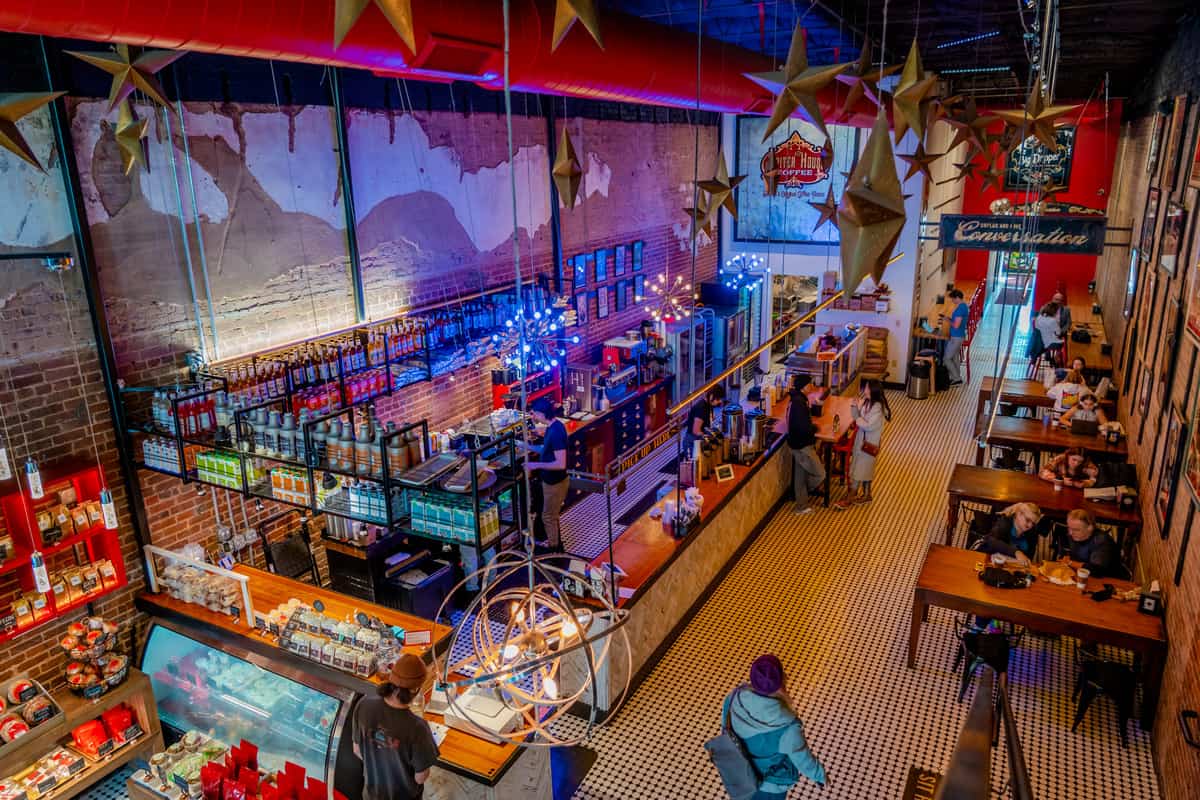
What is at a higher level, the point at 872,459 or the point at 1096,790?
the point at 872,459

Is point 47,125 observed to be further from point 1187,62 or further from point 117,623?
point 1187,62

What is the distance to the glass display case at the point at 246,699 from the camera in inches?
201

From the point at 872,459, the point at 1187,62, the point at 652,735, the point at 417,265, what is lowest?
the point at 652,735

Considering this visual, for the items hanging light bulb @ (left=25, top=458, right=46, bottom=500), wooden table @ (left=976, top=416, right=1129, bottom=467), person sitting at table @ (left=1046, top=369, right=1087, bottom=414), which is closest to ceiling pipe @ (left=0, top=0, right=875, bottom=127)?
hanging light bulb @ (left=25, top=458, right=46, bottom=500)

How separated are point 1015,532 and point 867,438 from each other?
238 centimetres

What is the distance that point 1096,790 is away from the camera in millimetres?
5078

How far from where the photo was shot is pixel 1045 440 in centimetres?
859

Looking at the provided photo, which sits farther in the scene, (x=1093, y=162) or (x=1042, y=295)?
(x=1042, y=295)

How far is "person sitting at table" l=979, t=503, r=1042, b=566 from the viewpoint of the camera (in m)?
6.56

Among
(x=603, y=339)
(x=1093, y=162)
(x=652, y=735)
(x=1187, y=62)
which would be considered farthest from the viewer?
(x=1093, y=162)

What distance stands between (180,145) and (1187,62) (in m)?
8.95

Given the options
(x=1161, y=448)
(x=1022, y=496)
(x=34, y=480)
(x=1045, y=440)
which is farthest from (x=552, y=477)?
(x=1045, y=440)

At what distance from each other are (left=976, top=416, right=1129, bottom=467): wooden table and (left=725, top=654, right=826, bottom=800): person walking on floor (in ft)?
17.0

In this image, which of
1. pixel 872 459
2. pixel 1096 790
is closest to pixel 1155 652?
pixel 1096 790
